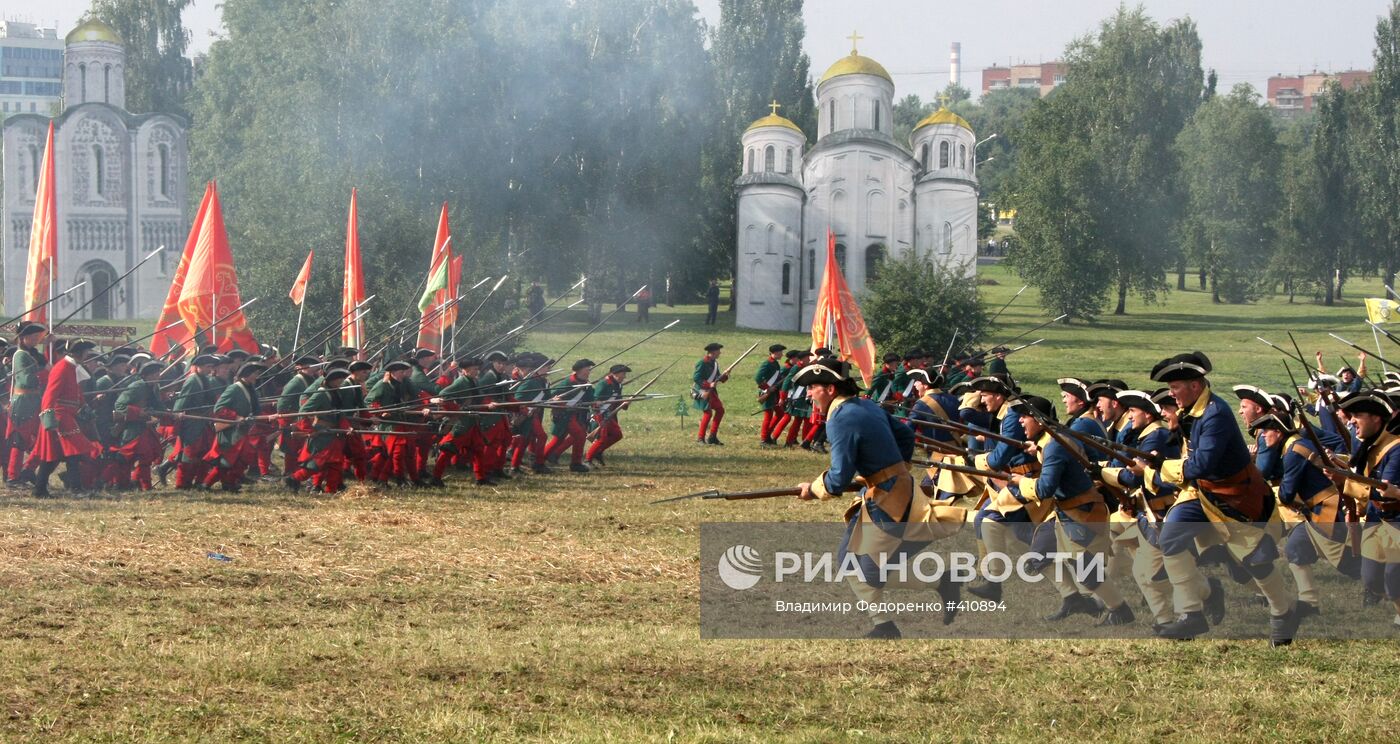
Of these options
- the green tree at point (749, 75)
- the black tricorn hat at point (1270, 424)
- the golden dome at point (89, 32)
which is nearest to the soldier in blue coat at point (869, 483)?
the black tricorn hat at point (1270, 424)

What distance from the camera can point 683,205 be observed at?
182ft

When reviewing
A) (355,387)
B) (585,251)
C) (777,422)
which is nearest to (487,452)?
(355,387)

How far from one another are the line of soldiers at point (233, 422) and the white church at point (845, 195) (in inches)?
1424

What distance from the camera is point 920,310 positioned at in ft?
119

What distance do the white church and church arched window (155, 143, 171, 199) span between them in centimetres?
2314

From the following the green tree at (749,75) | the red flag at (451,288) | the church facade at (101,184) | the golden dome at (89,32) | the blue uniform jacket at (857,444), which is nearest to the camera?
the blue uniform jacket at (857,444)

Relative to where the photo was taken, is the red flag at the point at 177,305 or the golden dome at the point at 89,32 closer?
the red flag at the point at 177,305

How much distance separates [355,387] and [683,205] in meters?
Answer: 38.7

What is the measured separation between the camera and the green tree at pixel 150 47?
2606 inches

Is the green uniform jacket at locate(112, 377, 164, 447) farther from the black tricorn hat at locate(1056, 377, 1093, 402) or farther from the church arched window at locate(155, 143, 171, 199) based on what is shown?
the church arched window at locate(155, 143, 171, 199)

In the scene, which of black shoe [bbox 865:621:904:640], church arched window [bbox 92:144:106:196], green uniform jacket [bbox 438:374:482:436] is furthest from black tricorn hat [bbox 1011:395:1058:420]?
church arched window [bbox 92:144:106:196]

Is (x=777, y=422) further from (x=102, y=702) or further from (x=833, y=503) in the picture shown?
(x=102, y=702)

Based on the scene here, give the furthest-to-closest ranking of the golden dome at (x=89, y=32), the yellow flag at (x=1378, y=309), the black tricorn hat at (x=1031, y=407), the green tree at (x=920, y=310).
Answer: the golden dome at (x=89, y=32)
the green tree at (x=920, y=310)
the yellow flag at (x=1378, y=309)
the black tricorn hat at (x=1031, y=407)

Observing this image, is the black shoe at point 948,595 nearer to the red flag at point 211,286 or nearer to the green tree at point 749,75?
the red flag at point 211,286
